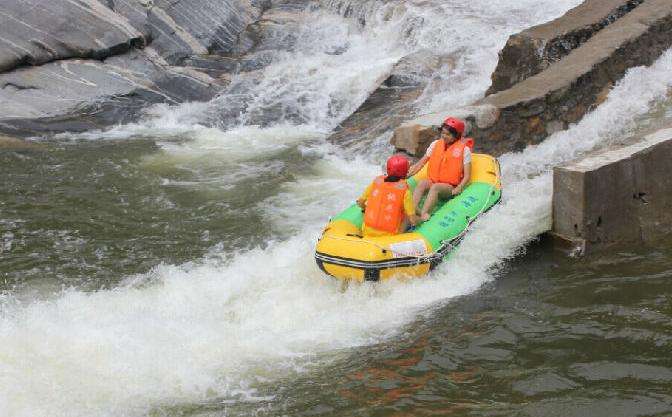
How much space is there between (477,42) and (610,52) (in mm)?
3595

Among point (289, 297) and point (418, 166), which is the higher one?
point (418, 166)

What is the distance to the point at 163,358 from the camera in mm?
5551

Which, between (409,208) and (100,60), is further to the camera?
(100,60)

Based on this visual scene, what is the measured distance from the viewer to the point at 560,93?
9383mm

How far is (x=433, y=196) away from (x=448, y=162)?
47cm

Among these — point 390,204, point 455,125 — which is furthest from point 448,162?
point 390,204

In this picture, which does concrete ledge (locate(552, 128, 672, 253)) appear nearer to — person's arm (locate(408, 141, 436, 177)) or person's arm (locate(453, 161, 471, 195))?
person's arm (locate(453, 161, 471, 195))

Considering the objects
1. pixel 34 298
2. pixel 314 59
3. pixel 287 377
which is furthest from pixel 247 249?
pixel 314 59

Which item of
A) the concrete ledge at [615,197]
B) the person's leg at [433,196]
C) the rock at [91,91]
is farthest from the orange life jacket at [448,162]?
the rock at [91,91]

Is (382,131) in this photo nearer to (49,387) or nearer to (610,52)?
(610,52)

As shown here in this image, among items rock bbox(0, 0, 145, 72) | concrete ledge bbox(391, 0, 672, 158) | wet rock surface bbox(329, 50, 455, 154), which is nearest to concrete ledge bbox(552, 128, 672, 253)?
concrete ledge bbox(391, 0, 672, 158)

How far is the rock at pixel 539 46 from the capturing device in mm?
10641

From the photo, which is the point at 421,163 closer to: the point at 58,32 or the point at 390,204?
the point at 390,204

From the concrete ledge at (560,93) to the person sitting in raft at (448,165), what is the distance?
0.99m
